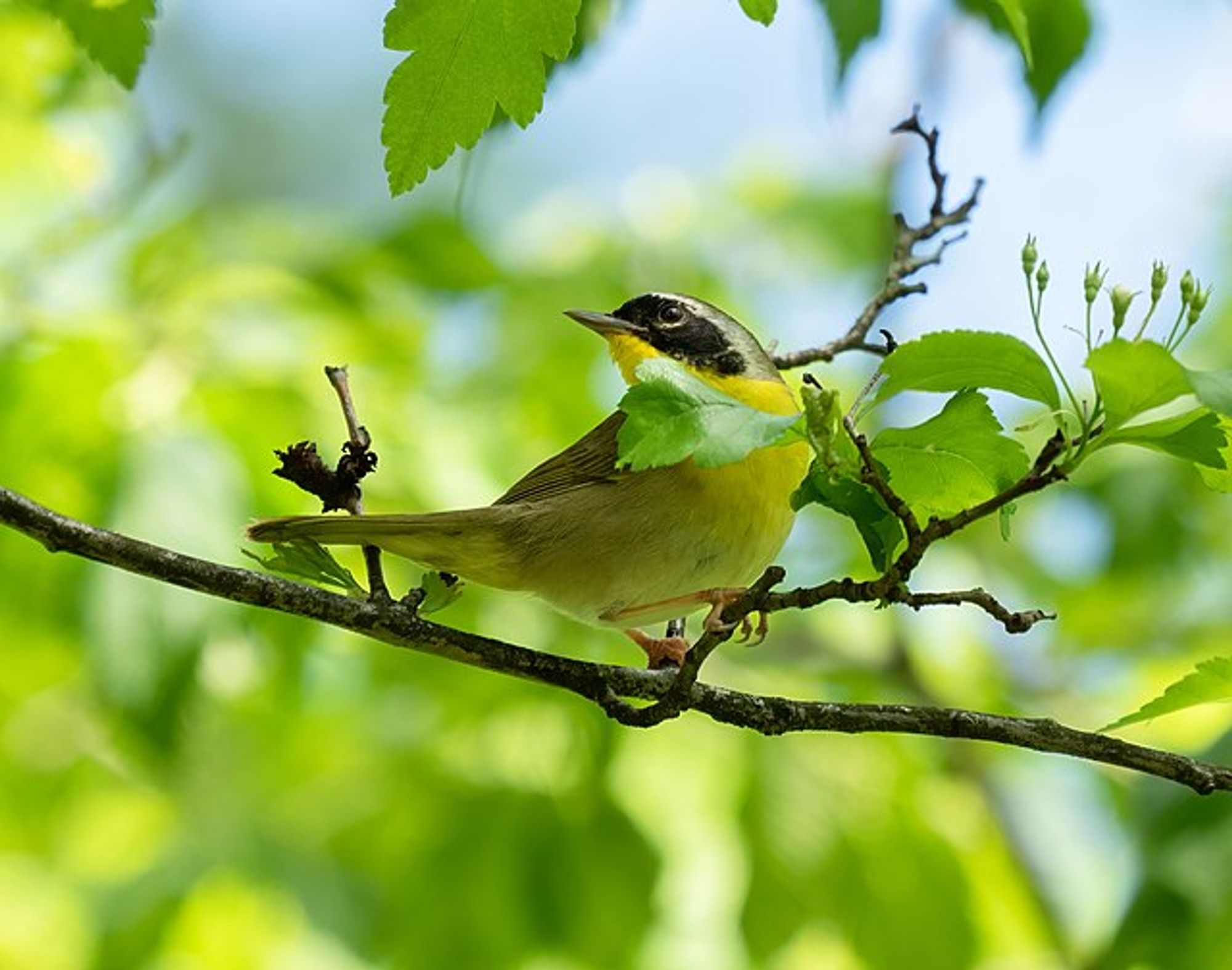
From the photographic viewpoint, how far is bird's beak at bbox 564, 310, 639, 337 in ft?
13.4

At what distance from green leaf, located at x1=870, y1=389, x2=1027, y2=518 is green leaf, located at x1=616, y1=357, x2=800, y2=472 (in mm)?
270

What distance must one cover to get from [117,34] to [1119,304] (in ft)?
5.78

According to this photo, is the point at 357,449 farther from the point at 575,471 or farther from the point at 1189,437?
the point at 1189,437

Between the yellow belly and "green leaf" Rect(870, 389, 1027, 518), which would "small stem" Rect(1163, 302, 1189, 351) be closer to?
"green leaf" Rect(870, 389, 1027, 518)

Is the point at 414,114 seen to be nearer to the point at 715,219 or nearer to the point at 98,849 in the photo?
the point at 715,219

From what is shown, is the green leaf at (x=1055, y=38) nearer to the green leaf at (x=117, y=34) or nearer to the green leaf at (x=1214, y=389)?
the green leaf at (x=1214, y=389)

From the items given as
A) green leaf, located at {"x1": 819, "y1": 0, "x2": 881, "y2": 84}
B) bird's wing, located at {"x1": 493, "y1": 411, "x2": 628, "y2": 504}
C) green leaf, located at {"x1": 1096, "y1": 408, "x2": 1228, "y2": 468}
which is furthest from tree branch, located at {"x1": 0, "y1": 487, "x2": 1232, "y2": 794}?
green leaf, located at {"x1": 819, "y1": 0, "x2": 881, "y2": 84}

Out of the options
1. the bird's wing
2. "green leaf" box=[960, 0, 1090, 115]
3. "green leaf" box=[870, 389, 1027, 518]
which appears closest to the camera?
"green leaf" box=[870, 389, 1027, 518]

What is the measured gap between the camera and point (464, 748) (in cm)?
591

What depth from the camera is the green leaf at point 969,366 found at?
2023 millimetres

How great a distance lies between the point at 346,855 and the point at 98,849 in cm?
274

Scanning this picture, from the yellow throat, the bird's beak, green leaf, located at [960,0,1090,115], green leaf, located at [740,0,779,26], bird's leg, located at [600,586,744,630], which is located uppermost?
green leaf, located at [960,0,1090,115]

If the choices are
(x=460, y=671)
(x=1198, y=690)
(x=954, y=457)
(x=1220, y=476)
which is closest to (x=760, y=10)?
(x=954, y=457)

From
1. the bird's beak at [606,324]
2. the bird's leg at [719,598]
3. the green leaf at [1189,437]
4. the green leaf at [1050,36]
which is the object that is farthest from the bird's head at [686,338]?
the green leaf at [1189,437]
